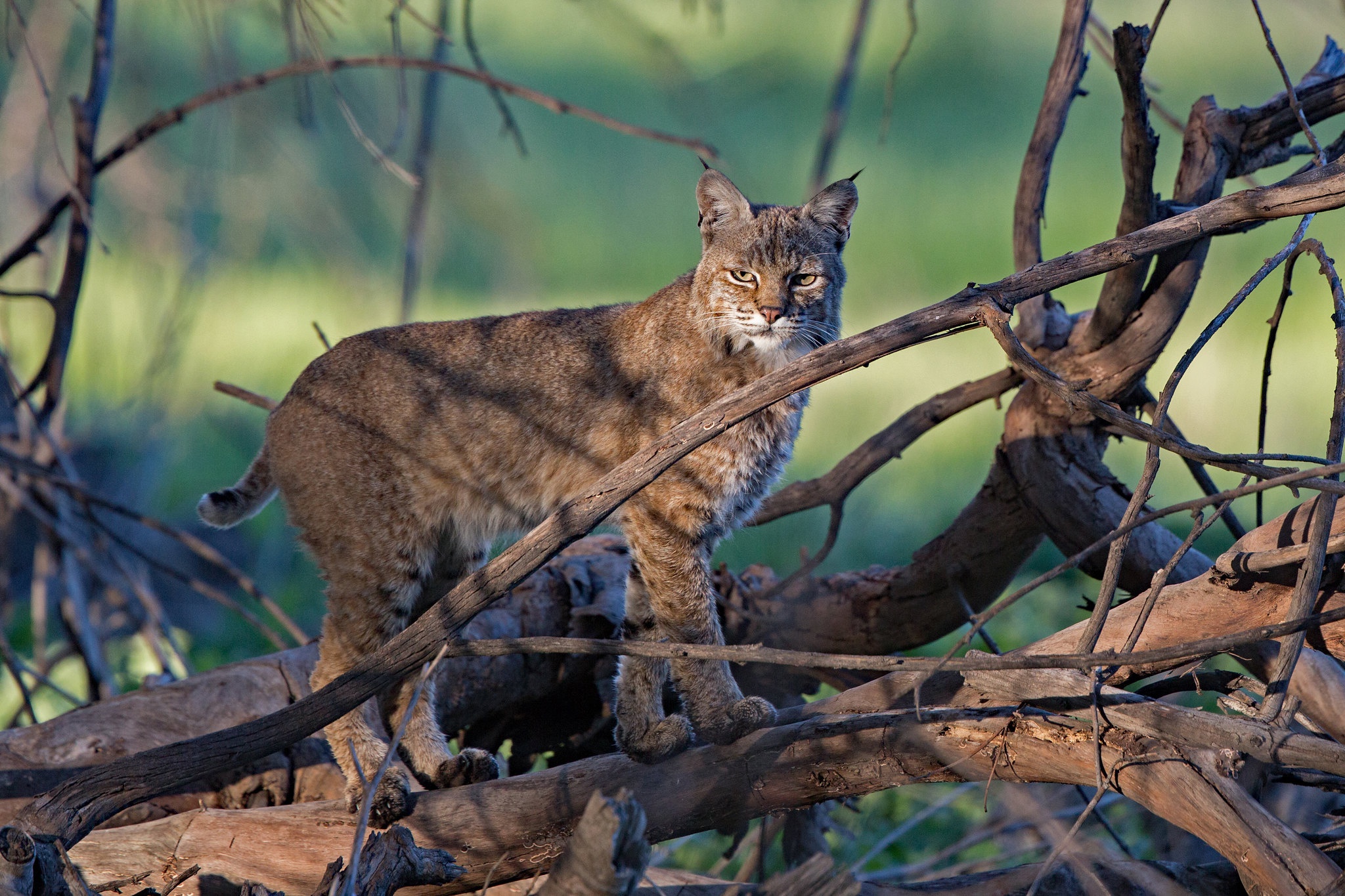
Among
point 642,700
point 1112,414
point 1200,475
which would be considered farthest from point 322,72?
point 1200,475

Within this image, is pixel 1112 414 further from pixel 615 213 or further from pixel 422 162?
pixel 615 213

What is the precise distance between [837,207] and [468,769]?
208 cm

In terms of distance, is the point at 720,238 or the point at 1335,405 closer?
the point at 1335,405

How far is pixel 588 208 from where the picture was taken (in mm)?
6707

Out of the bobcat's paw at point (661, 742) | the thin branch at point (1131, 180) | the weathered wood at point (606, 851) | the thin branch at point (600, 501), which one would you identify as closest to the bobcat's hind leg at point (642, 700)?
the bobcat's paw at point (661, 742)

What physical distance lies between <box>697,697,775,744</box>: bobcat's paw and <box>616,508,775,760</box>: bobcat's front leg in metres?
0.10

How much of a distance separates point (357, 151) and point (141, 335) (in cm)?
172

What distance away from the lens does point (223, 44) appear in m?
3.81

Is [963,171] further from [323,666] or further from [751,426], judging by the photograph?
[323,666]

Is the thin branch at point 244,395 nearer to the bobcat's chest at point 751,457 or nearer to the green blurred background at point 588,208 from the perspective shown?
the green blurred background at point 588,208

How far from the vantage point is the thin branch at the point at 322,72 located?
3377 mm

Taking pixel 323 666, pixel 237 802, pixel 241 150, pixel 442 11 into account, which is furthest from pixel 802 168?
pixel 237 802

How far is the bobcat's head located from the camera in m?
3.19

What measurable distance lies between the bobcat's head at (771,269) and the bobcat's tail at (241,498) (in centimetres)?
151
